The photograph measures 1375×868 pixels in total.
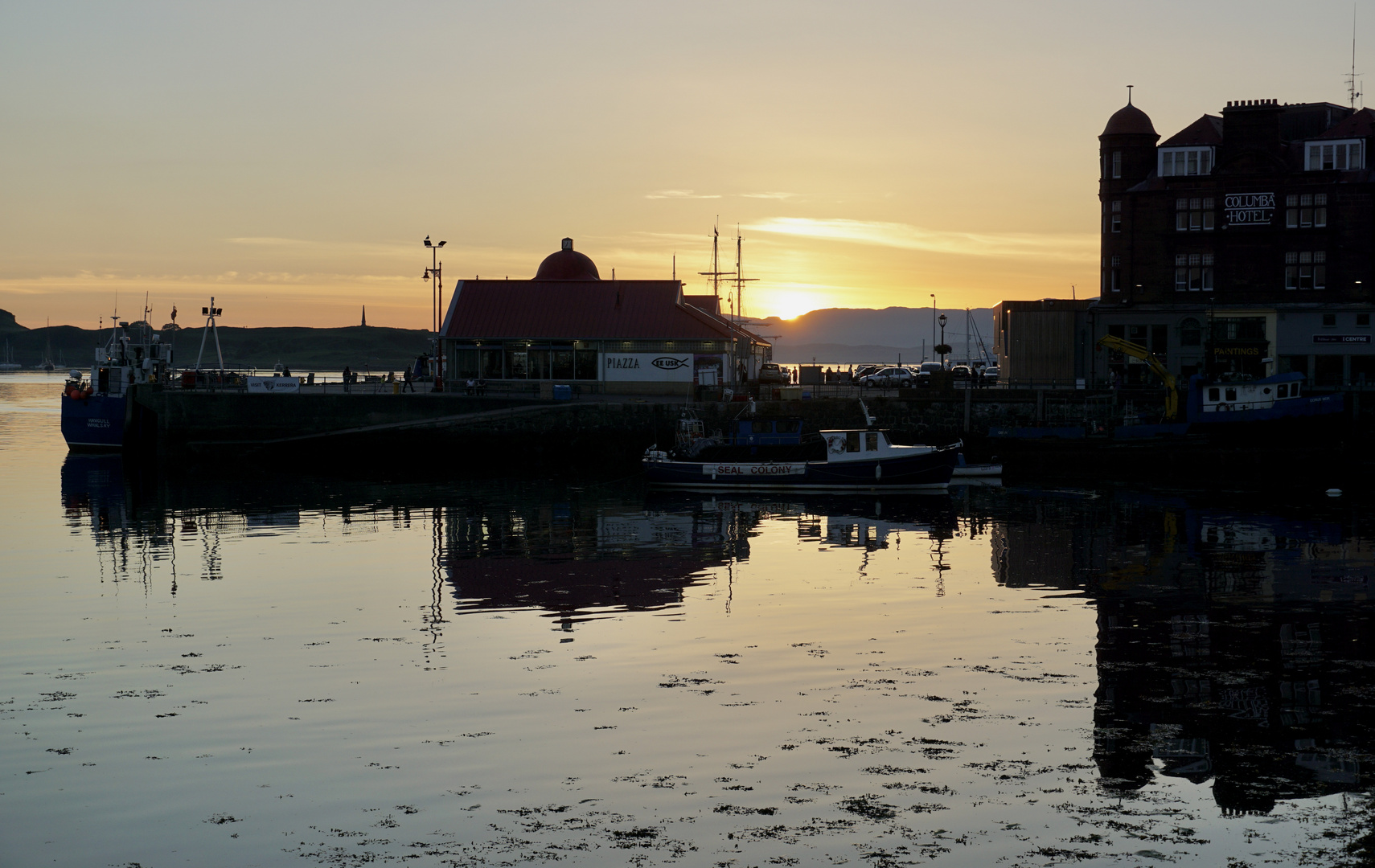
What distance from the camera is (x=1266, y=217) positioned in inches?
2694

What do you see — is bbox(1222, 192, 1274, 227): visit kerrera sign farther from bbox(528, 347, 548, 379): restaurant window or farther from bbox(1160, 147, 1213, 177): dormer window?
bbox(528, 347, 548, 379): restaurant window

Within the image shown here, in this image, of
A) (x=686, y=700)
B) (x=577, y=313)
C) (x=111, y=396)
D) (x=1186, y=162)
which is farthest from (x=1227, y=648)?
(x=111, y=396)

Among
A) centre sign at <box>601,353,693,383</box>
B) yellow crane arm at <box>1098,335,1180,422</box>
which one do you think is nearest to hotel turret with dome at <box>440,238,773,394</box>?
centre sign at <box>601,353,693,383</box>

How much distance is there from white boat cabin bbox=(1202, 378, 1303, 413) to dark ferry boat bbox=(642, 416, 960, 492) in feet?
41.6

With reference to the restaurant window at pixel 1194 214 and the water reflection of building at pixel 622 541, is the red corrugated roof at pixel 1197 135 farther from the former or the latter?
the water reflection of building at pixel 622 541

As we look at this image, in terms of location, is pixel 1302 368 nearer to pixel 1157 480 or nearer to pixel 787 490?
pixel 1157 480

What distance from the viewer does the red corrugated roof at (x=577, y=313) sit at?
234 ft

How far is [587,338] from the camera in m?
71.1

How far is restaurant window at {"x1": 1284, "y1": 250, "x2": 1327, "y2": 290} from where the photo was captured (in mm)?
67750

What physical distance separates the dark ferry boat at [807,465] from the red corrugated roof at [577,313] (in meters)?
18.4

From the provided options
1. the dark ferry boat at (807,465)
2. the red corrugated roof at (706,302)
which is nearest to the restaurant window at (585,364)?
the red corrugated roof at (706,302)

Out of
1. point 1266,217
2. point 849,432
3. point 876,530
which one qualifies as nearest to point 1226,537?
point 876,530

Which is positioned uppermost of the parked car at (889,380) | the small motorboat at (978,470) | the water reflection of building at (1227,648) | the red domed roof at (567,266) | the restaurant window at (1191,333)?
the red domed roof at (567,266)

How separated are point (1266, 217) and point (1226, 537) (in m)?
40.0
